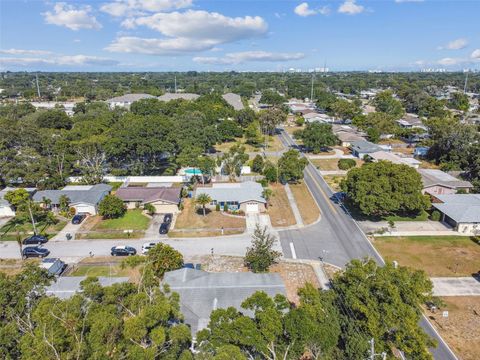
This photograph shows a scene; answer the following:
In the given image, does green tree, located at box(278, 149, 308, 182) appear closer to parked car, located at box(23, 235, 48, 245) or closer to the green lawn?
the green lawn

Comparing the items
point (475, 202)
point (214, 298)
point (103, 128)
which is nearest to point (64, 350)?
point (214, 298)

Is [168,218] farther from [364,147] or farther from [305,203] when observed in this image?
[364,147]

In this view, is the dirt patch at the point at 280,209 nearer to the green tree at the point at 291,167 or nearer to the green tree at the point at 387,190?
the green tree at the point at 291,167

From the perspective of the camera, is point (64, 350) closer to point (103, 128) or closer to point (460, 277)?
point (460, 277)

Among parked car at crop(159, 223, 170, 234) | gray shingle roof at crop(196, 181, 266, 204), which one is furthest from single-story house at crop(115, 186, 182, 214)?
parked car at crop(159, 223, 170, 234)

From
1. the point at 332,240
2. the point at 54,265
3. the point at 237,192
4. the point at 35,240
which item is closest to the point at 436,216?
the point at 332,240

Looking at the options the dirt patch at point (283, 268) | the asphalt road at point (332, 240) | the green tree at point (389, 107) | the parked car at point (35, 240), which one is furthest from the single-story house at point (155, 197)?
the green tree at point (389, 107)

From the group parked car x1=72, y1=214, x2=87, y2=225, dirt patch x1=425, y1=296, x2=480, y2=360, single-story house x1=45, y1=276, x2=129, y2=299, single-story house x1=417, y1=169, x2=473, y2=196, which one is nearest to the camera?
dirt patch x1=425, y1=296, x2=480, y2=360
